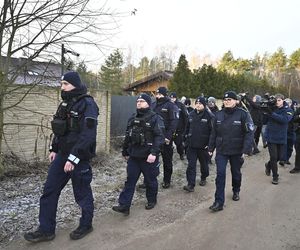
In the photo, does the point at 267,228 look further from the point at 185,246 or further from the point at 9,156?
the point at 9,156

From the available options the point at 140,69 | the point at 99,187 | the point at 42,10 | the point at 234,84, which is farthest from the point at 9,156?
the point at 140,69

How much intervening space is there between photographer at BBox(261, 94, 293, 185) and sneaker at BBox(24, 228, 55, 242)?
524 centimetres

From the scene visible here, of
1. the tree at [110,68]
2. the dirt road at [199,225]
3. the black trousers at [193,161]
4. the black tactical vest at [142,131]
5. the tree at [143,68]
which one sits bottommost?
the dirt road at [199,225]

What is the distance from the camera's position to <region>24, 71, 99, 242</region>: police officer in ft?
14.2

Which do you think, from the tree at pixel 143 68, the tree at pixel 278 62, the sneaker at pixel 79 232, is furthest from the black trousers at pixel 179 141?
the tree at pixel 278 62

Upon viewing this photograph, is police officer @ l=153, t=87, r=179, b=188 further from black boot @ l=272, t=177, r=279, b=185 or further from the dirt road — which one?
black boot @ l=272, t=177, r=279, b=185

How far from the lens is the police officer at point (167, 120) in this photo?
276 inches

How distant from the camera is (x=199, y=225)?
5.07m

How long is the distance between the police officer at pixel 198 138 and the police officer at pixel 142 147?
1441 millimetres

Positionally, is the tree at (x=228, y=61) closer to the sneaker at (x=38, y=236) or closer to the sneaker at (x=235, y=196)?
the sneaker at (x=235, y=196)

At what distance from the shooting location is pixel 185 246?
436 cm

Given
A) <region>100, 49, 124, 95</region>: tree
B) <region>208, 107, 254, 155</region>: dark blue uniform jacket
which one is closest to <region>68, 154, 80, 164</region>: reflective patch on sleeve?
<region>208, 107, 254, 155</region>: dark blue uniform jacket

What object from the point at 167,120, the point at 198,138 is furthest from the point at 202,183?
the point at 167,120

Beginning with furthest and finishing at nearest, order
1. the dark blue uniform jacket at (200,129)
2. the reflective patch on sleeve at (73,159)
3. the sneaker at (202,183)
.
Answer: the sneaker at (202,183) < the dark blue uniform jacket at (200,129) < the reflective patch on sleeve at (73,159)
